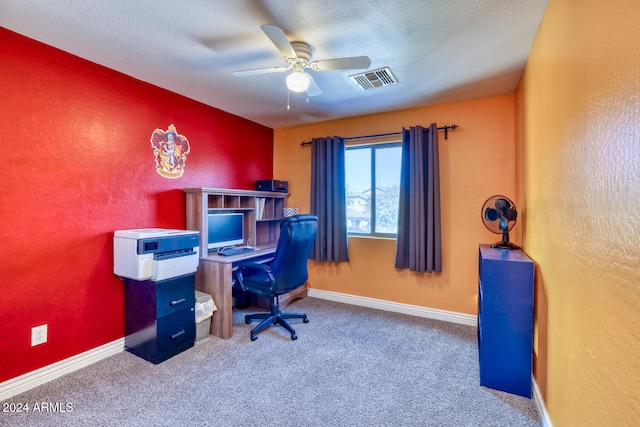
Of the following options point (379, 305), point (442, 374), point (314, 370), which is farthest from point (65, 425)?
point (379, 305)

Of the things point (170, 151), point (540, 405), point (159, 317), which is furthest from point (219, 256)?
point (540, 405)

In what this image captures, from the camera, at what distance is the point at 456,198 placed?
3.12 meters

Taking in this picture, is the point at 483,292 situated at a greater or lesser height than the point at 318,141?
lesser

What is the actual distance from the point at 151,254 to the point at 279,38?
5.99ft

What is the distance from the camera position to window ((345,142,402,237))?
353cm

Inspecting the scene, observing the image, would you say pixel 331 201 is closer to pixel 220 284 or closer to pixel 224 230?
pixel 224 230

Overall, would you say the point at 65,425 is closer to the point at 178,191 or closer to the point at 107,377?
the point at 107,377

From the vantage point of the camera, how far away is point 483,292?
196 cm

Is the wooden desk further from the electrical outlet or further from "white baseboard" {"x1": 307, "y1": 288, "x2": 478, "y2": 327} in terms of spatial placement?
"white baseboard" {"x1": 307, "y1": 288, "x2": 478, "y2": 327}

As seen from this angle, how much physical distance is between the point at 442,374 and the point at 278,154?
3365 millimetres

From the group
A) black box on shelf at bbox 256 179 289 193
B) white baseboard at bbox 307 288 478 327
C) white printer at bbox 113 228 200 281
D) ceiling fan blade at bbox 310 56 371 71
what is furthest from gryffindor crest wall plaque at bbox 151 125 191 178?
white baseboard at bbox 307 288 478 327

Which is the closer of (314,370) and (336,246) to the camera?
(314,370)

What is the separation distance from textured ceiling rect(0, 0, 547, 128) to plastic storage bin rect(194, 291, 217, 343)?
6.67ft

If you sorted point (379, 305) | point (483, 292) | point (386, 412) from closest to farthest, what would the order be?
1. point (386, 412)
2. point (483, 292)
3. point (379, 305)
